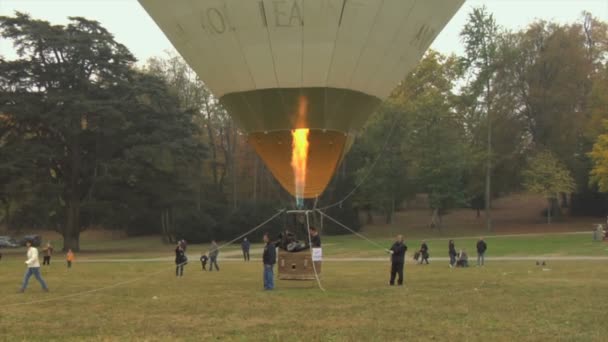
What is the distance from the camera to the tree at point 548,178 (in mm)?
45000

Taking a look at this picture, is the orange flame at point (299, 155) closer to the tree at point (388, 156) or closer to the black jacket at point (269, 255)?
the black jacket at point (269, 255)

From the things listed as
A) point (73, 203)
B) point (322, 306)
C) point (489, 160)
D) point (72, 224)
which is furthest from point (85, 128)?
point (322, 306)

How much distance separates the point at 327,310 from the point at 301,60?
4337mm

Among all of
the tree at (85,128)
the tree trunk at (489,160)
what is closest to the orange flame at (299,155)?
the tree at (85,128)

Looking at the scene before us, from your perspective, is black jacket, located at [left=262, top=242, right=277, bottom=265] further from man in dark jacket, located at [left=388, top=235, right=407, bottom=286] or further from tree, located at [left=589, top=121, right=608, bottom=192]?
tree, located at [left=589, top=121, right=608, bottom=192]

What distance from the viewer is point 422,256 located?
953 inches

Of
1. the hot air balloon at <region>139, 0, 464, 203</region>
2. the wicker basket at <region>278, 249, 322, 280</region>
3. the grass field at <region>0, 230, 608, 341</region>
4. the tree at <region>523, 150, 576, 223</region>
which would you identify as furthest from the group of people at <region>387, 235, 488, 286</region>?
the tree at <region>523, 150, 576, 223</region>

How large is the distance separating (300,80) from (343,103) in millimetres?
992

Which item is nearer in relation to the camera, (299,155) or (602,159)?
(299,155)

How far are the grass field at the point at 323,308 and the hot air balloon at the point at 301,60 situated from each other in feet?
8.89

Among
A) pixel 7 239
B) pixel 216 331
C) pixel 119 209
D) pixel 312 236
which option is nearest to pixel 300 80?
pixel 312 236

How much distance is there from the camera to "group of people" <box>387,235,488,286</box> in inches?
571

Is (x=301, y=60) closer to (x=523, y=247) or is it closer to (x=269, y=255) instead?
(x=269, y=255)

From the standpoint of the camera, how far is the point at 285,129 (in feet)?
40.4
